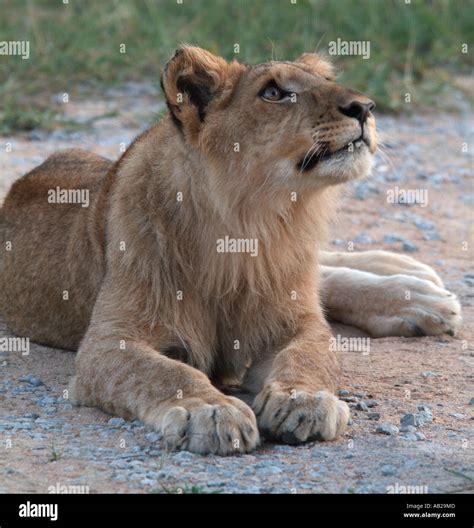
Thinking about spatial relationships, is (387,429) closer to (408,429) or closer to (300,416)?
(408,429)

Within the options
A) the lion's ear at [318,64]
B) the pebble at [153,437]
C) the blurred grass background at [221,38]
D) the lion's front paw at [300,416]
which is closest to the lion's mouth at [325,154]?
the lion's ear at [318,64]

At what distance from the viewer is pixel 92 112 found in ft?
31.5

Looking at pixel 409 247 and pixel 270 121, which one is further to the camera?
pixel 409 247

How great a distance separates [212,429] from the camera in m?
4.20

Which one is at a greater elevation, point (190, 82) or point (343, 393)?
point (190, 82)

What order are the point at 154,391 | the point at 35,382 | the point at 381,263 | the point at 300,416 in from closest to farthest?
the point at 300,416
the point at 154,391
the point at 35,382
the point at 381,263

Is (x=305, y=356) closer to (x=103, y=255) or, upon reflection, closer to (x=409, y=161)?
(x=103, y=255)

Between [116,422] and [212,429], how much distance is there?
0.57 m

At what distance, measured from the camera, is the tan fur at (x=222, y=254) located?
15.1 feet

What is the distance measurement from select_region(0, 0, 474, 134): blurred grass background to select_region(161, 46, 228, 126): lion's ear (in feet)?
14.5

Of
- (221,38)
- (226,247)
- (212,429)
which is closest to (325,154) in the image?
(226,247)

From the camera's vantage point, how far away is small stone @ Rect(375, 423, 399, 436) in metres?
4.53

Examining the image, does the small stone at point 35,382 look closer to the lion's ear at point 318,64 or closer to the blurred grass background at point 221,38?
the lion's ear at point 318,64

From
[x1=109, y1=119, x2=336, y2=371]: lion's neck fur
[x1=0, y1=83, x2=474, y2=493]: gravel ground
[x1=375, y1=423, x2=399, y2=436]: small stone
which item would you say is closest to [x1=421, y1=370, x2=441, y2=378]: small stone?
[x1=0, y1=83, x2=474, y2=493]: gravel ground
